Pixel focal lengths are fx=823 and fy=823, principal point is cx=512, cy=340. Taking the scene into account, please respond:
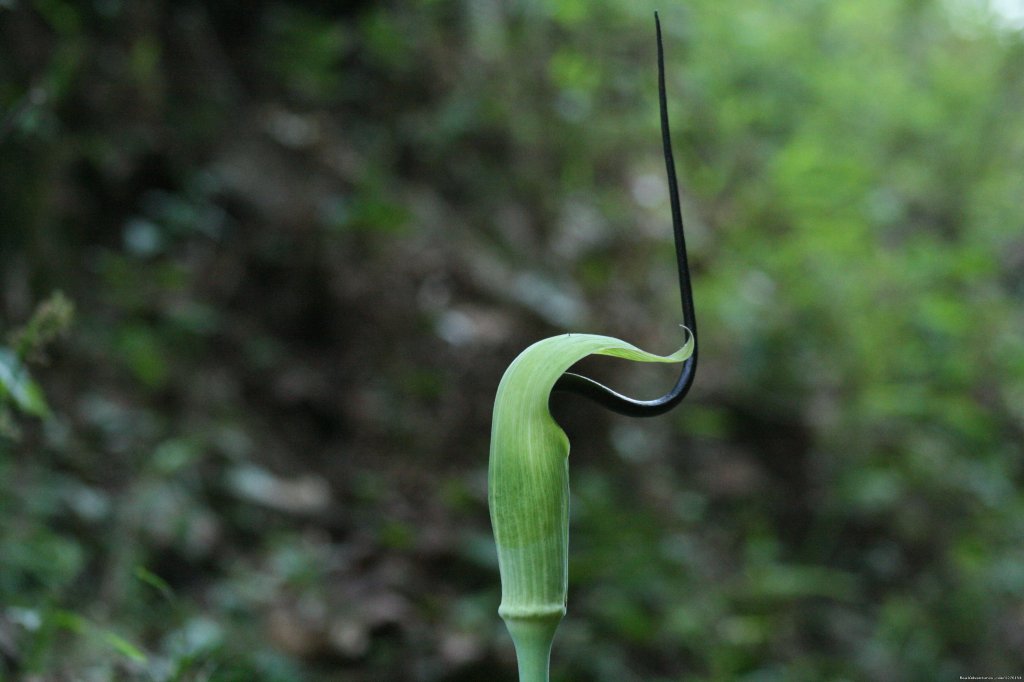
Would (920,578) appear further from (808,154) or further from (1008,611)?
(808,154)

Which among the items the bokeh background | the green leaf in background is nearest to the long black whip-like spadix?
the bokeh background

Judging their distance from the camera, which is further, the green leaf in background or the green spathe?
the green leaf in background

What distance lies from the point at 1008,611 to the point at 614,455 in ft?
6.21

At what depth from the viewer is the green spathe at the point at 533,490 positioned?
32.0 inches

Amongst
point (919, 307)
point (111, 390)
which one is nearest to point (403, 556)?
point (111, 390)

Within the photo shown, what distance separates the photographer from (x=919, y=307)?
4.01 meters

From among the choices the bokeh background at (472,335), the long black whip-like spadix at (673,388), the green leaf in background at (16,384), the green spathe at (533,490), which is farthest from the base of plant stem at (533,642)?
the green leaf in background at (16,384)

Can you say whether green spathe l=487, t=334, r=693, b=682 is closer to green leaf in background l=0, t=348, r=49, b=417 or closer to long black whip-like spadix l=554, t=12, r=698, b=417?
long black whip-like spadix l=554, t=12, r=698, b=417

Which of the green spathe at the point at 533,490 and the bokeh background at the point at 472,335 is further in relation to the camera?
the bokeh background at the point at 472,335

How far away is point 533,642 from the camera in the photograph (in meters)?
0.82

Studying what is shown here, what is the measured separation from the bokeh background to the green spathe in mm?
587

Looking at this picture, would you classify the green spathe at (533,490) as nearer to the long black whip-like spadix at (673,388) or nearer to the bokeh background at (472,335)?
the long black whip-like spadix at (673,388)

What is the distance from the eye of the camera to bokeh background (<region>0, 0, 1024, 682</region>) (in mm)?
2145

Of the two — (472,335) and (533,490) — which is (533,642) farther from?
(472,335)
